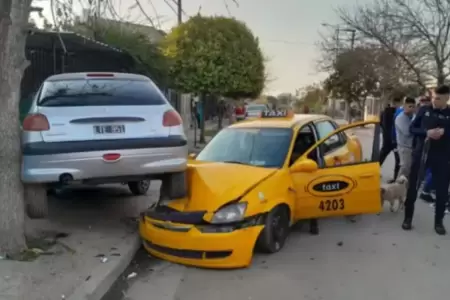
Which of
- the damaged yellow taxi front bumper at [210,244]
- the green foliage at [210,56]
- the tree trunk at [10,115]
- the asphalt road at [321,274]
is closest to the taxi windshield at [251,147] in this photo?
the asphalt road at [321,274]

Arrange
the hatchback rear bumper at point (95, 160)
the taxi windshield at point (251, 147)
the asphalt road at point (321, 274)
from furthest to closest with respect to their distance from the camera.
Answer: the taxi windshield at point (251, 147) → the hatchback rear bumper at point (95, 160) → the asphalt road at point (321, 274)

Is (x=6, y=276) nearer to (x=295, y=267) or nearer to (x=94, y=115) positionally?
(x=94, y=115)

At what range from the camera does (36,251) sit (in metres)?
5.69

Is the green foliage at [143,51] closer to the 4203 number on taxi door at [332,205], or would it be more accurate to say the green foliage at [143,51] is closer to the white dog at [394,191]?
the white dog at [394,191]

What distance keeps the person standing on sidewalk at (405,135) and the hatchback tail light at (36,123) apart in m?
5.92

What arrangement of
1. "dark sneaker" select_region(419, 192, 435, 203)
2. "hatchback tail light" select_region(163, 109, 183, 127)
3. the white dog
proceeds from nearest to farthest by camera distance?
"hatchback tail light" select_region(163, 109, 183, 127), the white dog, "dark sneaker" select_region(419, 192, 435, 203)

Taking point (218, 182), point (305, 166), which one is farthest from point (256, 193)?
point (305, 166)

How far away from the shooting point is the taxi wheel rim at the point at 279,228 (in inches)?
240

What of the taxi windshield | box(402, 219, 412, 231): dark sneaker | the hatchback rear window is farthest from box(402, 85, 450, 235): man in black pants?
the hatchback rear window

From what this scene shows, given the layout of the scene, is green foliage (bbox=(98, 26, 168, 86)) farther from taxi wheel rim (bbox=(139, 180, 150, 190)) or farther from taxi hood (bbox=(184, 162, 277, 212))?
taxi hood (bbox=(184, 162, 277, 212))

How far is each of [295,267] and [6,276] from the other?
9.39 ft

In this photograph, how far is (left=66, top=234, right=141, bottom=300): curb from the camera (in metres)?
4.70

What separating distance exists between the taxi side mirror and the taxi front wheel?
1.65ft

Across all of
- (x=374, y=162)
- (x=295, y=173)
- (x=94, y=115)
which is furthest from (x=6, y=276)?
(x=374, y=162)
